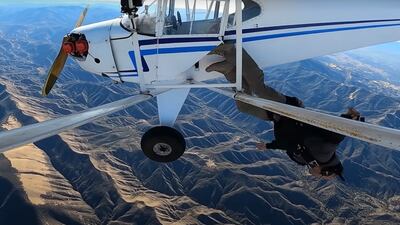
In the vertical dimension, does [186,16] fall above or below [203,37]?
above

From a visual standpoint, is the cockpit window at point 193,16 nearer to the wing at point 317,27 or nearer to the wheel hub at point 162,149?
the wing at point 317,27

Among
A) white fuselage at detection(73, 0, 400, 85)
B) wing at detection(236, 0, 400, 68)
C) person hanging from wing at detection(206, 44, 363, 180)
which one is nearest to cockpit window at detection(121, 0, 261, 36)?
white fuselage at detection(73, 0, 400, 85)

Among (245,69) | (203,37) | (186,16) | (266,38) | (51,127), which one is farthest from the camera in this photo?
(186,16)

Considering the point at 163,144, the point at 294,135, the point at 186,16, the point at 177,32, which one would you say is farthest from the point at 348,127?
the point at 186,16

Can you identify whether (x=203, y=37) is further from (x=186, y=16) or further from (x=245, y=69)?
(x=245, y=69)

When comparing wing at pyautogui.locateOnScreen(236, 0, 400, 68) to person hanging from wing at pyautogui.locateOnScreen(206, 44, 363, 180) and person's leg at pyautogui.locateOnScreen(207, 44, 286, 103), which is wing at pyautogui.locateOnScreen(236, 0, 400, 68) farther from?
person hanging from wing at pyautogui.locateOnScreen(206, 44, 363, 180)

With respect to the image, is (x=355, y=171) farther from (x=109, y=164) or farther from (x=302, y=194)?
(x=109, y=164)

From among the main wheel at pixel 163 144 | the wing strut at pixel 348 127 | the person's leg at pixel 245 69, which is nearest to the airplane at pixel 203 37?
the main wheel at pixel 163 144
